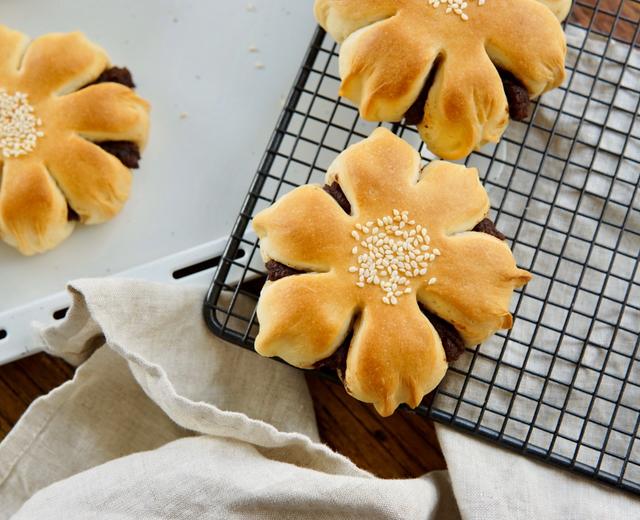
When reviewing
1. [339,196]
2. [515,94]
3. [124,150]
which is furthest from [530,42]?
[124,150]

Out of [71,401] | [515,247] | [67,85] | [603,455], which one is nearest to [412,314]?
[515,247]

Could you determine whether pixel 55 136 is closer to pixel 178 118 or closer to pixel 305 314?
pixel 178 118

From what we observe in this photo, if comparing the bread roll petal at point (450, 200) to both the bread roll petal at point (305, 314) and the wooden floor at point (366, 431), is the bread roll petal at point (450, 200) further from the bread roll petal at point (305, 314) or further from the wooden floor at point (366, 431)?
the wooden floor at point (366, 431)

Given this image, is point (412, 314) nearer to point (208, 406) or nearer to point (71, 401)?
point (208, 406)

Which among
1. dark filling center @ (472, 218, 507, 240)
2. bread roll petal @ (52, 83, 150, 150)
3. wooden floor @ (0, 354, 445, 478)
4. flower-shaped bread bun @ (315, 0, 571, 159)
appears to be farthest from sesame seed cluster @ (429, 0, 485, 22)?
wooden floor @ (0, 354, 445, 478)

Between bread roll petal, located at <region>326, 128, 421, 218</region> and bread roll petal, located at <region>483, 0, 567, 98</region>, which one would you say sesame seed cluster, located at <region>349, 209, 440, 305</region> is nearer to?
bread roll petal, located at <region>326, 128, 421, 218</region>

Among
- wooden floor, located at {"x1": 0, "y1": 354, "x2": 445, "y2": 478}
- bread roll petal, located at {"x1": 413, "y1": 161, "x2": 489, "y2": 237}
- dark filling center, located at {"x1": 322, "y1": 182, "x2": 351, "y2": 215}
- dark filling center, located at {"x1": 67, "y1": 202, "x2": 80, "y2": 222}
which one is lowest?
wooden floor, located at {"x1": 0, "y1": 354, "x2": 445, "y2": 478}

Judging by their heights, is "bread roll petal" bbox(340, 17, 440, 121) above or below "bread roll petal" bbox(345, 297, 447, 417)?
above
